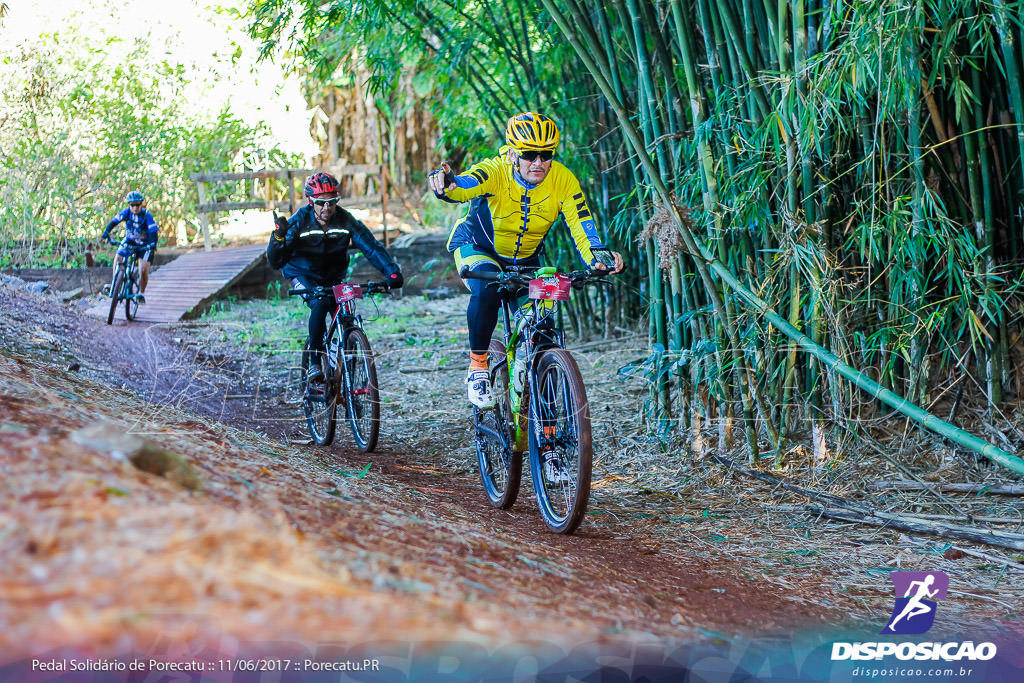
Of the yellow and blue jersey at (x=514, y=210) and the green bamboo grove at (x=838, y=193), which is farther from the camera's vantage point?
the yellow and blue jersey at (x=514, y=210)

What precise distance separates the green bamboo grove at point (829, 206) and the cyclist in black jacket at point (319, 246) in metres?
1.60

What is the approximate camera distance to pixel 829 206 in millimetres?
3260

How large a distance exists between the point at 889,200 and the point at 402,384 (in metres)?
3.73

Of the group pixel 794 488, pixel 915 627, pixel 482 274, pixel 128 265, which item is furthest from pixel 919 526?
pixel 128 265

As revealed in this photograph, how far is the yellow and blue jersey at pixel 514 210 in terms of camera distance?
10.6 ft

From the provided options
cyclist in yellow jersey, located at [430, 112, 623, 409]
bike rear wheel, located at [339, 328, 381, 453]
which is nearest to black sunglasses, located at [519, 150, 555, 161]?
cyclist in yellow jersey, located at [430, 112, 623, 409]

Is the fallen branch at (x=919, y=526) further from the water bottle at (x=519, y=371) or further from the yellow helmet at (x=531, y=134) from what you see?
the yellow helmet at (x=531, y=134)

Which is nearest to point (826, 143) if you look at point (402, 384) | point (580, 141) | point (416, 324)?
point (580, 141)

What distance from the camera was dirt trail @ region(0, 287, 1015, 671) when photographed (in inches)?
51.4

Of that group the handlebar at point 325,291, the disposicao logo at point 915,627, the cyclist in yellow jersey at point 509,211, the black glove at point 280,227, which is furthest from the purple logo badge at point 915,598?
the black glove at point 280,227

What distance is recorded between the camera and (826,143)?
3.17m

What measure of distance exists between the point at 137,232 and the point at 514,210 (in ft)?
21.1

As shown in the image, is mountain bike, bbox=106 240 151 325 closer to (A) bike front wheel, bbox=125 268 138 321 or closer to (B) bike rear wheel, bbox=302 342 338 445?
(A) bike front wheel, bbox=125 268 138 321

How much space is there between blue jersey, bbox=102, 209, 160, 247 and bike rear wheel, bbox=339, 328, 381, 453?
16.6 feet
